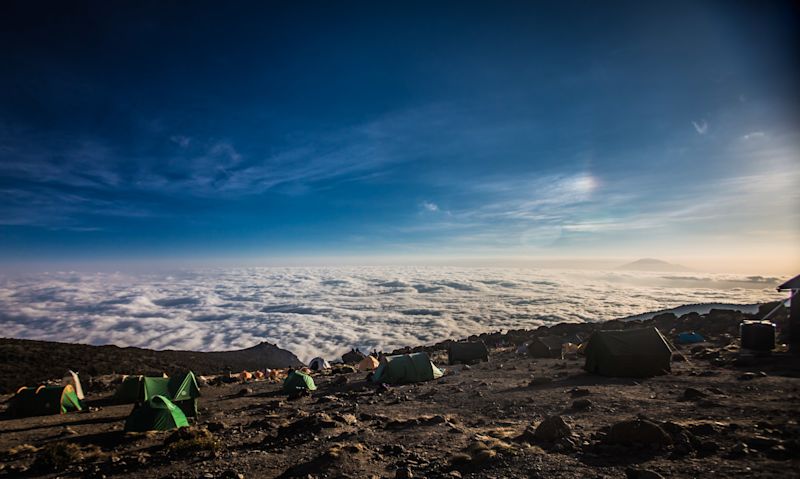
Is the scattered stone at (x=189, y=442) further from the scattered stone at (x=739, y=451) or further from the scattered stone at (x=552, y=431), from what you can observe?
the scattered stone at (x=739, y=451)

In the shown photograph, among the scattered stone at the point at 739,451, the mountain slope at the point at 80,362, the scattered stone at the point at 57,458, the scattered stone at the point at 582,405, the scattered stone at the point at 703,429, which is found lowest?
the mountain slope at the point at 80,362

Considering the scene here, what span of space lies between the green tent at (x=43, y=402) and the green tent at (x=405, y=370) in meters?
17.0

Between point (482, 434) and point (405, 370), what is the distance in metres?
12.0

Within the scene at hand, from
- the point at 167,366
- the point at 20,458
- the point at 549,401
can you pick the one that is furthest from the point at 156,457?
the point at 167,366

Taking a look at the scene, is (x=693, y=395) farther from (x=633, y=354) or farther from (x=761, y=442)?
(x=761, y=442)

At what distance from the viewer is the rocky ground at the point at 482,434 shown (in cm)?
728

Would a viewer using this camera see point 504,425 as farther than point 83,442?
No

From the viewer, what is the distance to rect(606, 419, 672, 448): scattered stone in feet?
24.9

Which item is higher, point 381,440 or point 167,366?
point 381,440

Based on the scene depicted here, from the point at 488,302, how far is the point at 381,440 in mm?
124854

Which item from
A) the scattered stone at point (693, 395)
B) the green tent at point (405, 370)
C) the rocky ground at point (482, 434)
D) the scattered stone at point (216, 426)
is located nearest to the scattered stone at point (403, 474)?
the rocky ground at point (482, 434)

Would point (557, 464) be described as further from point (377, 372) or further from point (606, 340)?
point (377, 372)

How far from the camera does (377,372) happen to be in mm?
22266

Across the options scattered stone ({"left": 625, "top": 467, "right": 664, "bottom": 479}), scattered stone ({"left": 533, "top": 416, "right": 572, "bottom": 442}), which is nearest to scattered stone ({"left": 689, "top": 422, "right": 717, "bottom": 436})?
scattered stone ({"left": 533, "top": 416, "right": 572, "bottom": 442})
